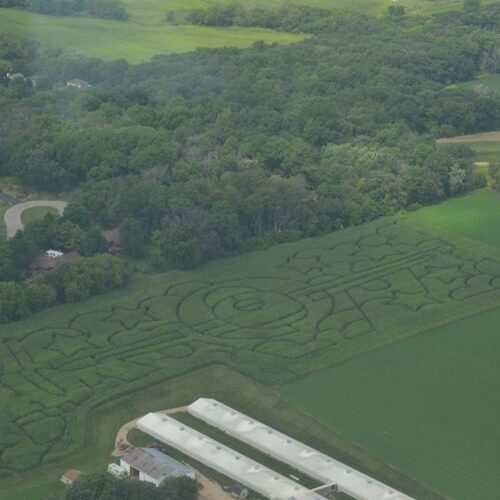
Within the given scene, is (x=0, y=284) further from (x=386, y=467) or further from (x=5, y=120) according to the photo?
(x=5, y=120)

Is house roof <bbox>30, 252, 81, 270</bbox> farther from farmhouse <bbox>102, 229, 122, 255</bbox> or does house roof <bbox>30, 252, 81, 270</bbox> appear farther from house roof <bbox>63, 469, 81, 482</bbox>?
house roof <bbox>63, 469, 81, 482</bbox>

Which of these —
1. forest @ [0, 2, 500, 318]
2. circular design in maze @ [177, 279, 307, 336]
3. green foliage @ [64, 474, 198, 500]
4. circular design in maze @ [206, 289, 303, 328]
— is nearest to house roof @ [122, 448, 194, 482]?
green foliage @ [64, 474, 198, 500]

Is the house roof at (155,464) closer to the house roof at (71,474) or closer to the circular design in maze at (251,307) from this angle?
the house roof at (71,474)

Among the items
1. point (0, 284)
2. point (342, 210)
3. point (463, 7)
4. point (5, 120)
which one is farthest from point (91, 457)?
point (463, 7)

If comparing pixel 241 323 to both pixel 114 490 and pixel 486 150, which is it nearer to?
pixel 114 490

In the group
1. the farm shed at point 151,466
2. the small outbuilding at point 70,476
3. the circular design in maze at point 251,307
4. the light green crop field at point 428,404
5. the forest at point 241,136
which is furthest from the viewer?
the forest at point 241,136

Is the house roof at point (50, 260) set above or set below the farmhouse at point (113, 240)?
above

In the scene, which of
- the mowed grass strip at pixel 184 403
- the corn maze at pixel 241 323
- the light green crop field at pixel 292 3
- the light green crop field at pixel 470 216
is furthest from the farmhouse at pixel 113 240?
the light green crop field at pixel 292 3
